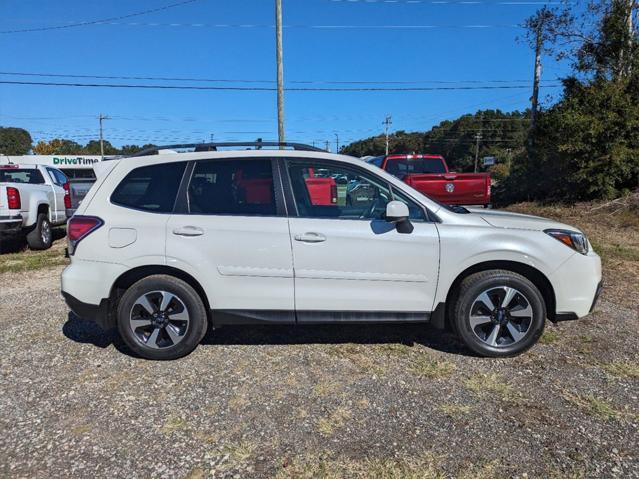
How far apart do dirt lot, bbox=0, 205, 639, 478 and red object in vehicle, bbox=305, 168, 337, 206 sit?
4.33 feet

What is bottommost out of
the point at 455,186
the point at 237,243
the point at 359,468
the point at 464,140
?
the point at 359,468

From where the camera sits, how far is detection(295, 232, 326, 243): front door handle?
12.2 feet

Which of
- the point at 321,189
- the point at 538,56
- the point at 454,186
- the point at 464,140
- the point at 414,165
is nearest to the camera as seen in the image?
the point at 321,189

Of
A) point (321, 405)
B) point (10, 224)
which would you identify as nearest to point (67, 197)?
point (10, 224)

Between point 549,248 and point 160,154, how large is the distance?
3.35 metres

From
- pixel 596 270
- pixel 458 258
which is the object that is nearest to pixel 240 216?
pixel 458 258

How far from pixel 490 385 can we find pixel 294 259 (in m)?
1.76

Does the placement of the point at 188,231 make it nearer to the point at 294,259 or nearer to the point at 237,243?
the point at 237,243

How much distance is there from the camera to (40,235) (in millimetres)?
9406

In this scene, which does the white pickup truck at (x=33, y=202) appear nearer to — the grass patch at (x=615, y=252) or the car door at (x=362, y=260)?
the car door at (x=362, y=260)

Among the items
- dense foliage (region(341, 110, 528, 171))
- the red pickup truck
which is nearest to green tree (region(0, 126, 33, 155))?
dense foliage (region(341, 110, 528, 171))

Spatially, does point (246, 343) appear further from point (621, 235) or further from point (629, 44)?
point (629, 44)

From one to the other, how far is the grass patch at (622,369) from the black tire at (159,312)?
10.8 ft

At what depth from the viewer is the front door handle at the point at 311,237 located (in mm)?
3705
